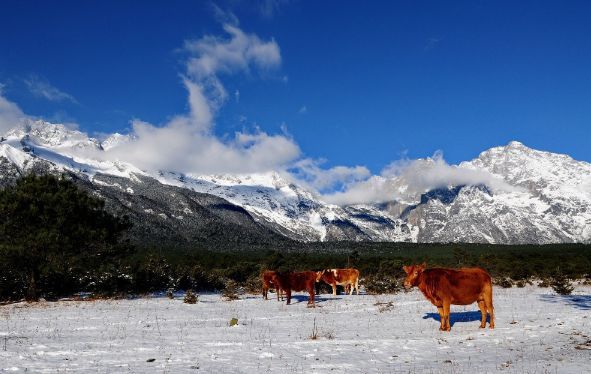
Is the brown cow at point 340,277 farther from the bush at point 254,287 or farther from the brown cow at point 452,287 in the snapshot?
the brown cow at point 452,287

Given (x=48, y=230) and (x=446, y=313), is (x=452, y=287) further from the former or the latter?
(x=48, y=230)

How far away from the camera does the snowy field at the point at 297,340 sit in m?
11.5

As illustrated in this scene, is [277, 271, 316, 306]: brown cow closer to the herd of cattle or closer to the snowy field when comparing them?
the snowy field

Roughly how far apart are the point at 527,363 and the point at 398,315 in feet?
31.6

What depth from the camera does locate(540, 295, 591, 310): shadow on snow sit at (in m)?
22.8

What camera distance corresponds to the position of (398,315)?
21.2 meters

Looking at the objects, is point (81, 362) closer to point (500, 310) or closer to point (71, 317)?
point (71, 317)

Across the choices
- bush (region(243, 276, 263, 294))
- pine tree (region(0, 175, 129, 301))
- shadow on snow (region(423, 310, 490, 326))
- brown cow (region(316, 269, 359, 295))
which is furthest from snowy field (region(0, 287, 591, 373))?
bush (region(243, 276, 263, 294))

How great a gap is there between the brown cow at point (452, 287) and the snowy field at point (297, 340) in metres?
0.85

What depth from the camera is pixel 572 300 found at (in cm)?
2498

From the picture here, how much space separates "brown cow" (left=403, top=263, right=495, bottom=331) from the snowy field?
0.85 m

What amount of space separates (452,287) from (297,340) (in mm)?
5585

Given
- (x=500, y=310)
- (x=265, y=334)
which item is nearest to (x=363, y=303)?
(x=500, y=310)

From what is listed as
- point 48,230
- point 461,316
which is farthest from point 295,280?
point 48,230
